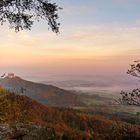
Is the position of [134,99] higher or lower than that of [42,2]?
lower

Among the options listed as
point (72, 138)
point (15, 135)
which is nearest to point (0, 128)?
point (15, 135)

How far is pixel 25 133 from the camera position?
2305cm

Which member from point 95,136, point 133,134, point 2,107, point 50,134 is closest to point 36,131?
point 50,134

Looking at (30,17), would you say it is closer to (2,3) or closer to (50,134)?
(2,3)

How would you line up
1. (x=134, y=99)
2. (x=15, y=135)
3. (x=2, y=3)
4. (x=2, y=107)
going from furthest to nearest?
(x=2, y=107) → (x=134, y=99) → (x=15, y=135) → (x=2, y=3)

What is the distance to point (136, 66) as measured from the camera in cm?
2625

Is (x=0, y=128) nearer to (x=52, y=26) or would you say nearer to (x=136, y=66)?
(x=52, y=26)

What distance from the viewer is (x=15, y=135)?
897 inches

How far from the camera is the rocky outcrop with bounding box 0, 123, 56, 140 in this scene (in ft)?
74.7

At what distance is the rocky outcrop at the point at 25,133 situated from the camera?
22781mm

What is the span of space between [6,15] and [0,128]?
250 inches

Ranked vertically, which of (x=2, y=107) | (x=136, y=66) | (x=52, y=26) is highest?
(x=52, y=26)

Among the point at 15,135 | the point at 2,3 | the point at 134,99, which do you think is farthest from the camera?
the point at 134,99

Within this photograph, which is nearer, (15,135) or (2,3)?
(2,3)
